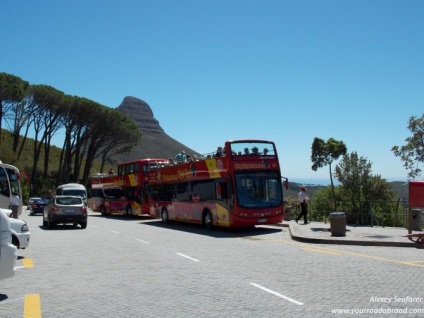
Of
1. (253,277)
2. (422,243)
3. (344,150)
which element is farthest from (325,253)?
(344,150)

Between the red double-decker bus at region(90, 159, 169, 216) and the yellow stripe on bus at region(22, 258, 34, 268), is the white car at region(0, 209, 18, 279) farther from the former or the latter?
the red double-decker bus at region(90, 159, 169, 216)

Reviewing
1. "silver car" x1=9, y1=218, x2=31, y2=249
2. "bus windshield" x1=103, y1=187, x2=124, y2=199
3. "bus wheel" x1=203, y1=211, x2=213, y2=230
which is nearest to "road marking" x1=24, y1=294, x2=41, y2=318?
"silver car" x1=9, y1=218, x2=31, y2=249

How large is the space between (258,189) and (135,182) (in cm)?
1585

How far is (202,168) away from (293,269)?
1260 cm

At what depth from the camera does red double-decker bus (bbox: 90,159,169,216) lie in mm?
33031

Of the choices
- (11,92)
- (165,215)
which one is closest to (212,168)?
(165,215)

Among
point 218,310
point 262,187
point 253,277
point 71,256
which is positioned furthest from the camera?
point 262,187

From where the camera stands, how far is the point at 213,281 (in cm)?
903

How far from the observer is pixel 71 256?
12844mm

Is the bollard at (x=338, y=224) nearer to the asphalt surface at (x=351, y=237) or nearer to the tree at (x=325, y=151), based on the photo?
the asphalt surface at (x=351, y=237)

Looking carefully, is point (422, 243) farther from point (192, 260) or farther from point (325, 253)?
point (192, 260)

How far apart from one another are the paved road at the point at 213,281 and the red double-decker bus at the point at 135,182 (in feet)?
57.1

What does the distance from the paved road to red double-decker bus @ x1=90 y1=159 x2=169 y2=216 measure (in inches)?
685

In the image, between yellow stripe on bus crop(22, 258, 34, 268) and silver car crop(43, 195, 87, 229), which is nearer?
yellow stripe on bus crop(22, 258, 34, 268)
